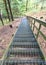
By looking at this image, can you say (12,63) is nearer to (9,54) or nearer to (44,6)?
(9,54)

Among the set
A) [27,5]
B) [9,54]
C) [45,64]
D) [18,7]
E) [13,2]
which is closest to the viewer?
[45,64]

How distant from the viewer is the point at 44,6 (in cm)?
3572

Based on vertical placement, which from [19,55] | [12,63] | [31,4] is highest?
[12,63]

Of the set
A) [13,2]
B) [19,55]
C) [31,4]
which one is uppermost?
[19,55]

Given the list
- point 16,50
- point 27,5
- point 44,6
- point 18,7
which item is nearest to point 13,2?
point 18,7

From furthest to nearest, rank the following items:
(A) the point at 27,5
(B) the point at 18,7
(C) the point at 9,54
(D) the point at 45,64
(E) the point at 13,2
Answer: (A) the point at 27,5 < (B) the point at 18,7 < (E) the point at 13,2 < (C) the point at 9,54 < (D) the point at 45,64

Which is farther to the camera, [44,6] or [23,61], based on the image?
[44,6]

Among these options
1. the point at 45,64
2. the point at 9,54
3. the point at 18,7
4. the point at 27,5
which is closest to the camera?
the point at 45,64

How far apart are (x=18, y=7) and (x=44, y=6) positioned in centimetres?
643

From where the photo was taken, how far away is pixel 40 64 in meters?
3.88

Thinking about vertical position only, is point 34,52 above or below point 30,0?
above

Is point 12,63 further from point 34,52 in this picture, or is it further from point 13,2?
point 13,2

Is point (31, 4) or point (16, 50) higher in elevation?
point (16, 50)

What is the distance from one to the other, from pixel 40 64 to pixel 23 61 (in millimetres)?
464
